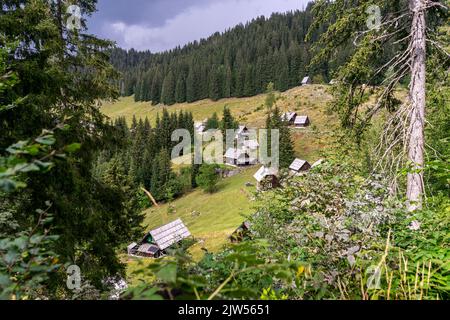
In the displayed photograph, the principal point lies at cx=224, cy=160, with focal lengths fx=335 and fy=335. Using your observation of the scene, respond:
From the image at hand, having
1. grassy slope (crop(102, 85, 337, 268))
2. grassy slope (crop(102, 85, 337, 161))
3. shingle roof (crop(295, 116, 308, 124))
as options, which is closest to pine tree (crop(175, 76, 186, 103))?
grassy slope (crop(102, 85, 337, 161))

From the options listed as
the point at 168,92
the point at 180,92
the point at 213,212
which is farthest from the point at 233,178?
the point at 168,92

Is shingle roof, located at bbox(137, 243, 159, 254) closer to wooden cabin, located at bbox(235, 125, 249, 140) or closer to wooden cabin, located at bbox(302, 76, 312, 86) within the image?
wooden cabin, located at bbox(235, 125, 249, 140)

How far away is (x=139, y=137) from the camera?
91062 millimetres

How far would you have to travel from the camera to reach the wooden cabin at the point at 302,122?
300ft

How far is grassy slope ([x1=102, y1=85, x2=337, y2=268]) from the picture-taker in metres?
40.4

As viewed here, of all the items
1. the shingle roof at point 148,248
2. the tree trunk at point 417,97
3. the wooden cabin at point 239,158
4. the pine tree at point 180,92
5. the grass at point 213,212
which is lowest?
the shingle roof at point 148,248

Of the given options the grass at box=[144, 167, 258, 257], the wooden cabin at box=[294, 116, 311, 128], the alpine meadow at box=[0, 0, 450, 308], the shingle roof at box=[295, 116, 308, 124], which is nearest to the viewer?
the alpine meadow at box=[0, 0, 450, 308]

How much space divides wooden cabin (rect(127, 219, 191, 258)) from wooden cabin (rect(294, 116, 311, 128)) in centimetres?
5513

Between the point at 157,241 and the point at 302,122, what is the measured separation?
59.4 m

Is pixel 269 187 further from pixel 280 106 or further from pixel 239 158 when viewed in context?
pixel 280 106

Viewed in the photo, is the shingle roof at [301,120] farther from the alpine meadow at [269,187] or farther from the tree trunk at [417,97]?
the tree trunk at [417,97]

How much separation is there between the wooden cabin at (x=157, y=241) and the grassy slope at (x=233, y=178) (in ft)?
6.97

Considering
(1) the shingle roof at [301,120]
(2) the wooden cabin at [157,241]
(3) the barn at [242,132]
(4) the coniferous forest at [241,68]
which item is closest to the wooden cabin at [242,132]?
(3) the barn at [242,132]

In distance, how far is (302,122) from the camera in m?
92.2
